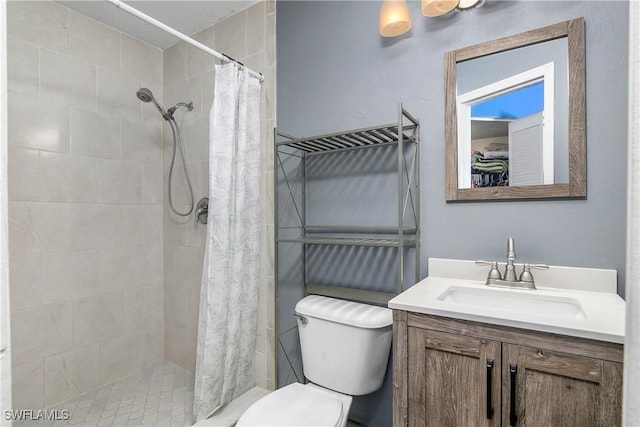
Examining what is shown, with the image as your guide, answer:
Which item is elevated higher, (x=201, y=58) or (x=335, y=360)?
(x=201, y=58)

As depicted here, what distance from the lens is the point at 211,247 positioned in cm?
154

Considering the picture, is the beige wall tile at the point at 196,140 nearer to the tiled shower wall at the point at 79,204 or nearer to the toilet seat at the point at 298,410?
the tiled shower wall at the point at 79,204

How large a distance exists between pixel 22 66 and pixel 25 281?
3.75 feet

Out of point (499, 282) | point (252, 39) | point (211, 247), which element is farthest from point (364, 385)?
point (252, 39)

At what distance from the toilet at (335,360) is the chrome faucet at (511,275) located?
436 millimetres

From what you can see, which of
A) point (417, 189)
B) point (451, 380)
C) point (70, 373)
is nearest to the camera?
point (451, 380)

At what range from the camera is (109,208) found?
2.05m

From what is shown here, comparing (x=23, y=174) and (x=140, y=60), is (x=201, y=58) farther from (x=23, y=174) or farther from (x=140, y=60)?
(x=23, y=174)

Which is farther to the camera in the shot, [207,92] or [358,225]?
[207,92]

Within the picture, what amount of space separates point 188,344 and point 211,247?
1.08 m

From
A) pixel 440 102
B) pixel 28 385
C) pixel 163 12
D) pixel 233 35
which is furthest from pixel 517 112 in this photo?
pixel 28 385

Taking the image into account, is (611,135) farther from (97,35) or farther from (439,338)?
(97,35)

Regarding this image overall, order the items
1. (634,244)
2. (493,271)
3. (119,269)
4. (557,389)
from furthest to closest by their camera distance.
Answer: (119,269)
(493,271)
(557,389)
(634,244)

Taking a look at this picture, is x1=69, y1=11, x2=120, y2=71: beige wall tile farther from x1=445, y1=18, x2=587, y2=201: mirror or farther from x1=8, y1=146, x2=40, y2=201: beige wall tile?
x1=445, y1=18, x2=587, y2=201: mirror
